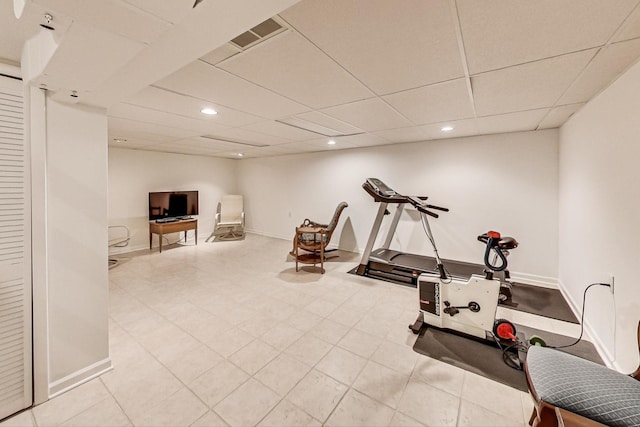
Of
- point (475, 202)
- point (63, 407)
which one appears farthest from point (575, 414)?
point (475, 202)

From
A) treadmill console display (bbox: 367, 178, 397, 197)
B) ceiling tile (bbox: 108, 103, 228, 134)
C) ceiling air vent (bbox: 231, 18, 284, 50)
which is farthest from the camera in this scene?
treadmill console display (bbox: 367, 178, 397, 197)

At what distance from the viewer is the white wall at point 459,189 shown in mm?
3570

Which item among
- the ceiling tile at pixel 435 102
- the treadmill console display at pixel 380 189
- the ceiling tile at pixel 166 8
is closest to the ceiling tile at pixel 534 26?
the ceiling tile at pixel 435 102

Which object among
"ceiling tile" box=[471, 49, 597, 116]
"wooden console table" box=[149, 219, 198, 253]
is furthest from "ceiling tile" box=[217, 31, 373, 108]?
"wooden console table" box=[149, 219, 198, 253]

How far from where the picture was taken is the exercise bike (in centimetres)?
221

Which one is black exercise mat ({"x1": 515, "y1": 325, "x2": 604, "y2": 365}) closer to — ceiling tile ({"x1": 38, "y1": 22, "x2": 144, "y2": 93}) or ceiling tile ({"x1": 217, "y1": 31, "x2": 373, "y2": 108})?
ceiling tile ({"x1": 217, "y1": 31, "x2": 373, "y2": 108})

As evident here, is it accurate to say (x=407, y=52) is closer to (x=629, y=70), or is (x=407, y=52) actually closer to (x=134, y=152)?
(x=629, y=70)

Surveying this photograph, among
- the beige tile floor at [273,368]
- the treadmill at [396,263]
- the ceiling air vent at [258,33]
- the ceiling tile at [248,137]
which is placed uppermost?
the ceiling tile at [248,137]

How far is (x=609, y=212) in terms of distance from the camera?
1.98 m

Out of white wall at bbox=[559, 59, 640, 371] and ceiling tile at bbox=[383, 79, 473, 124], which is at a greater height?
ceiling tile at bbox=[383, 79, 473, 124]

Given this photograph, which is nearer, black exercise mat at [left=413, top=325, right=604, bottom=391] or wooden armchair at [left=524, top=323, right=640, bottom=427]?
wooden armchair at [left=524, top=323, right=640, bottom=427]

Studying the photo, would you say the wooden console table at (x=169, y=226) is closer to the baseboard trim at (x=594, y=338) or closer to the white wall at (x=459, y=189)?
the white wall at (x=459, y=189)

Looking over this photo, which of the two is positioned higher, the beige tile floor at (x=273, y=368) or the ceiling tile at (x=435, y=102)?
the ceiling tile at (x=435, y=102)

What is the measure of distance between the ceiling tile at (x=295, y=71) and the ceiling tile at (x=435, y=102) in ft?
1.25
